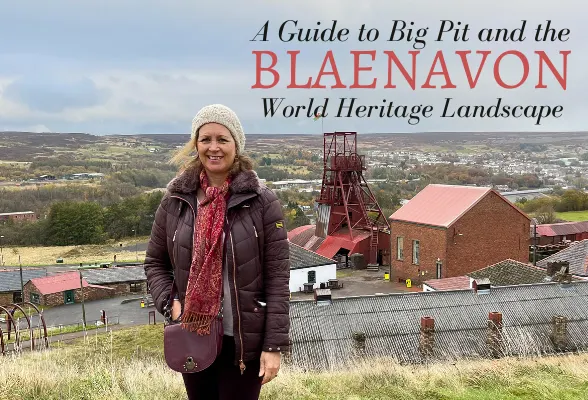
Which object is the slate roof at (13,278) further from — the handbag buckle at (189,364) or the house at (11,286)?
the handbag buckle at (189,364)

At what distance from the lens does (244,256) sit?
306 cm

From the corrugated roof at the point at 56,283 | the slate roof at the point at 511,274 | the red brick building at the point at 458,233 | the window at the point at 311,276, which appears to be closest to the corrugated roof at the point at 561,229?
the red brick building at the point at 458,233

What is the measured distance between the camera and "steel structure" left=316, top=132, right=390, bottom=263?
40.3 meters

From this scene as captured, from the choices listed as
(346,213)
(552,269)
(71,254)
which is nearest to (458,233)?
(552,269)

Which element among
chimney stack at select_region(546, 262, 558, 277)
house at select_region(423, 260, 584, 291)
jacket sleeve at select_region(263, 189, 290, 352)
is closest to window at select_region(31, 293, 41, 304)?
house at select_region(423, 260, 584, 291)

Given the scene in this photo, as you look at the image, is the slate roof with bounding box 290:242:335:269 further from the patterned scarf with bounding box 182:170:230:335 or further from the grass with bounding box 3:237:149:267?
the patterned scarf with bounding box 182:170:230:335

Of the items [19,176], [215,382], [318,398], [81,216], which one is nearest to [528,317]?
[318,398]

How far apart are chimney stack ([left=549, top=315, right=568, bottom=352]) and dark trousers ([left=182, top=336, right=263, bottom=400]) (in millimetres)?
15519

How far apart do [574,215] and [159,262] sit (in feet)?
237

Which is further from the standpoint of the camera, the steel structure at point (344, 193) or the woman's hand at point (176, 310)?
the steel structure at point (344, 193)

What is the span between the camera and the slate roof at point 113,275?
36.2 metres

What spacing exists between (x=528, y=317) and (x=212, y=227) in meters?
16.6

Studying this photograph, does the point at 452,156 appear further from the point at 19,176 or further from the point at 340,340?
the point at 340,340

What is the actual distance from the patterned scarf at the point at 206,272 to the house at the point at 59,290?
1252 inches
